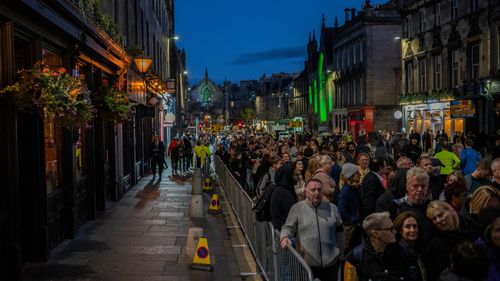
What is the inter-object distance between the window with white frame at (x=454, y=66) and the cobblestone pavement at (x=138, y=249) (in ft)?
76.2

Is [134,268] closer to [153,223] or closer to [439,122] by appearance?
[153,223]

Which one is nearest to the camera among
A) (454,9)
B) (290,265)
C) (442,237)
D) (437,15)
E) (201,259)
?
(442,237)

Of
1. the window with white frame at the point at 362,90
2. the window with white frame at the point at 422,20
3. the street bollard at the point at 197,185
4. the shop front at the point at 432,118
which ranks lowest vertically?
the street bollard at the point at 197,185

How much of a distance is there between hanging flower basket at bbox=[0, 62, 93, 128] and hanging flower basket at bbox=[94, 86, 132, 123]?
4454 millimetres

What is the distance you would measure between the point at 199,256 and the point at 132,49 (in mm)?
12323

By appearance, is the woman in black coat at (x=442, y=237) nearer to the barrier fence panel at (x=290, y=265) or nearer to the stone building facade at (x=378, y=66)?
the barrier fence panel at (x=290, y=265)

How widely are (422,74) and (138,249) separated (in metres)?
32.8

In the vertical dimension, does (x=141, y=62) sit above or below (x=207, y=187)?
above

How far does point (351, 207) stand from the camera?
7734 mm

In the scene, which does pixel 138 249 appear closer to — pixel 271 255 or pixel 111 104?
pixel 271 255

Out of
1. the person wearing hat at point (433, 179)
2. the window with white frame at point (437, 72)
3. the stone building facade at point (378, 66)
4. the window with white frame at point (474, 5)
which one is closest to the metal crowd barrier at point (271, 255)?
the person wearing hat at point (433, 179)

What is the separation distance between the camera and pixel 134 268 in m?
9.20

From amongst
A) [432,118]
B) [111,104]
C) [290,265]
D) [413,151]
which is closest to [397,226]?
[290,265]

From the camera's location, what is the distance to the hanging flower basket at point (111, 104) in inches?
544
